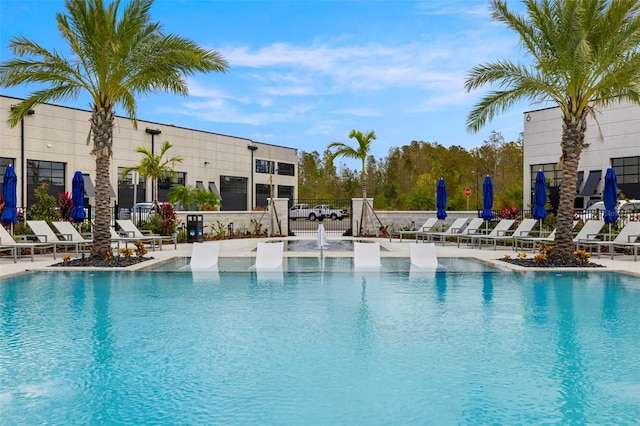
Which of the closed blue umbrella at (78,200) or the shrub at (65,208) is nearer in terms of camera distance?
the closed blue umbrella at (78,200)

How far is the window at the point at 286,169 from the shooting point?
60.3 meters

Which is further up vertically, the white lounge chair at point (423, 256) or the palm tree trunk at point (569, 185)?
the palm tree trunk at point (569, 185)

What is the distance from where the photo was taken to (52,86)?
14734 millimetres

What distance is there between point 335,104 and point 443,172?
2681 cm

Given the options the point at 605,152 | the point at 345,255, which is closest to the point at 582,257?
the point at 345,255

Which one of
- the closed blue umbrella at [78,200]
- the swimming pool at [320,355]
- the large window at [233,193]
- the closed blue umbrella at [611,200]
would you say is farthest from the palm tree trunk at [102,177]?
the large window at [233,193]

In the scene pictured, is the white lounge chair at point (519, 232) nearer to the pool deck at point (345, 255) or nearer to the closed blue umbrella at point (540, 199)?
the pool deck at point (345, 255)

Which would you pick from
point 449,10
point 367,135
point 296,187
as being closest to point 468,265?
point 449,10

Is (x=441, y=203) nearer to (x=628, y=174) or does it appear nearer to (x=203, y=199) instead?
(x=203, y=199)

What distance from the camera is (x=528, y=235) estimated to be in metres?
19.4

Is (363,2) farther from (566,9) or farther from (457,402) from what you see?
(457,402)

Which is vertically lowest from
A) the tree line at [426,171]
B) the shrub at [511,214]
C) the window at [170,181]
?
the shrub at [511,214]

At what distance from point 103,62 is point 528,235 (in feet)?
48.0

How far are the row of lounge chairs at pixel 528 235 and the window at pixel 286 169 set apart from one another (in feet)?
117
